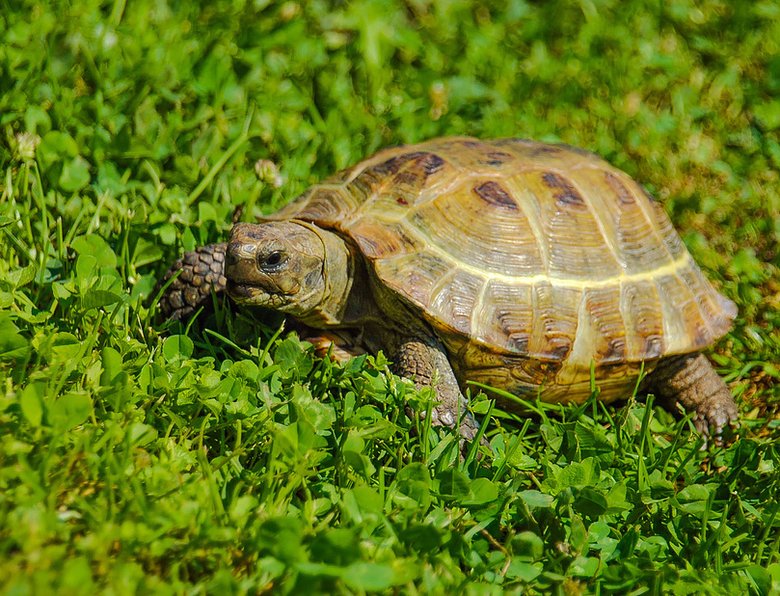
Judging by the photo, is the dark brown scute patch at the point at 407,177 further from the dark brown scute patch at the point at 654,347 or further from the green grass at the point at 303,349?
the dark brown scute patch at the point at 654,347

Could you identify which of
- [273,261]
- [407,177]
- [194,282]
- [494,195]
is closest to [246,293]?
[273,261]

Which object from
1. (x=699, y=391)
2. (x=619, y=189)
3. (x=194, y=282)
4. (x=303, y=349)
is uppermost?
(x=619, y=189)

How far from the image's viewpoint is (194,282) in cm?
377

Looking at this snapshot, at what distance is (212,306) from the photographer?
3.85 m

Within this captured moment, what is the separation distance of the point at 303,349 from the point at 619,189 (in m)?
1.86

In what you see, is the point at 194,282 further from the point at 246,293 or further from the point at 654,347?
the point at 654,347

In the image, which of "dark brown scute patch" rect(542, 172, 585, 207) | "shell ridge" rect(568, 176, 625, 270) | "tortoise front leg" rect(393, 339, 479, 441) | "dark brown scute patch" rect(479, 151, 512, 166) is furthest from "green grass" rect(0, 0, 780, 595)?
"dark brown scute patch" rect(479, 151, 512, 166)

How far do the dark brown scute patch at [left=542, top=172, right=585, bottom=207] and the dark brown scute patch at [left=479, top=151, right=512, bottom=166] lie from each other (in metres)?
0.22

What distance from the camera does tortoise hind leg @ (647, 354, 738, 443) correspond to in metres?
3.99

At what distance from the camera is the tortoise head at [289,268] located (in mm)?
3381

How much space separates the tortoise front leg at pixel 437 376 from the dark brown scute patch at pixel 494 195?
0.74 metres

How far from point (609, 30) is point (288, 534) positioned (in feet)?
18.3

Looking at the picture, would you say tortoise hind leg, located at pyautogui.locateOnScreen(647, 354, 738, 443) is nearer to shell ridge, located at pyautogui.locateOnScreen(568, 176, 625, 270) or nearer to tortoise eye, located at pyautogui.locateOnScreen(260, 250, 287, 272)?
shell ridge, located at pyautogui.locateOnScreen(568, 176, 625, 270)

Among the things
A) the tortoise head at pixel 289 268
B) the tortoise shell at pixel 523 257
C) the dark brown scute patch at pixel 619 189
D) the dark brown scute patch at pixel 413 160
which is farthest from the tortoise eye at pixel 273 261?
the dark brown scute patch at pixel 619 189
